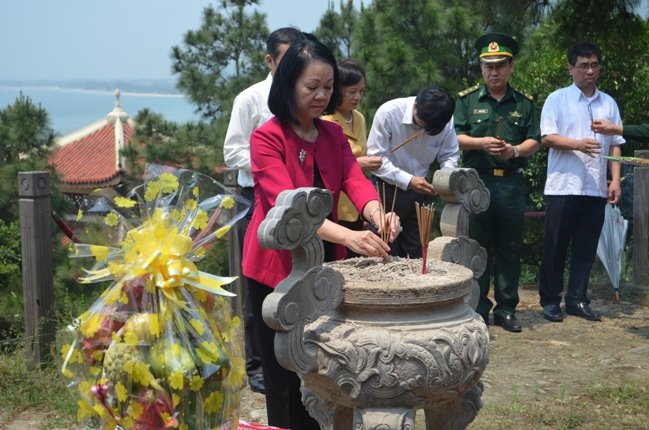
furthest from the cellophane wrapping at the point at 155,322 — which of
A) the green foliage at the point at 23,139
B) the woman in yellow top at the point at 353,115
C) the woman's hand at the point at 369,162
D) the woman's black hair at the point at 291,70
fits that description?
the green foliage at the point at 23,139

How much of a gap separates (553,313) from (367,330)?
346 centimetres

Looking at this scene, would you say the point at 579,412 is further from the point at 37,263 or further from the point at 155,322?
the point at 37,263

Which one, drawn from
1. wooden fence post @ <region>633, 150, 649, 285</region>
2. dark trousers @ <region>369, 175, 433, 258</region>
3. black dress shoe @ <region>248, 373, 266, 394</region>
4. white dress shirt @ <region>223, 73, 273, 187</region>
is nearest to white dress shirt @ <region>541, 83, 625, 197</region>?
dark trousers @ <region>369, 175, 433, 258</region>

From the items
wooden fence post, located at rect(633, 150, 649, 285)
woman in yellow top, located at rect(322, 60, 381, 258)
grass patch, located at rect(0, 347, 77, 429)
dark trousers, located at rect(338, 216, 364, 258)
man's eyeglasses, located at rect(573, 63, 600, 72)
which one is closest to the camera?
grass patch, located at rect(0, 347, 77, 429)

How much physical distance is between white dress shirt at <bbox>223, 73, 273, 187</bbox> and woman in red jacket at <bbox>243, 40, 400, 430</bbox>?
1.15 meters

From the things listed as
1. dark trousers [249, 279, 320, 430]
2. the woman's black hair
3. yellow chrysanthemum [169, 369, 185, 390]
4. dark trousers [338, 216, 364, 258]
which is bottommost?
dark trousers [249, 279, 320, 430]

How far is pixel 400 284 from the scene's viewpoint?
2.61 meters

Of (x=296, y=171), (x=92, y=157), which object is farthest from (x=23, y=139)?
(x=92, y=157)

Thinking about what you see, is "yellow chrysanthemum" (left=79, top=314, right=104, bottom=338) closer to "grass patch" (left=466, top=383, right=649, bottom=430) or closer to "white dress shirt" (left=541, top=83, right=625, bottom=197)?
"grass patch" (left=466, top=383, right=649, bottom=430)

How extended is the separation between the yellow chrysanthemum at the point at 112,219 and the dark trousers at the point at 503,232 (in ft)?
11.0

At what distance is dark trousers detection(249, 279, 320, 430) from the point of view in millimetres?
3100

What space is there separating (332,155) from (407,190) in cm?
195

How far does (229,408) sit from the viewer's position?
2451 millimetres

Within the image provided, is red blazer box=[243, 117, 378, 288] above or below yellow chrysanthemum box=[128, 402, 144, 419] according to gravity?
above
